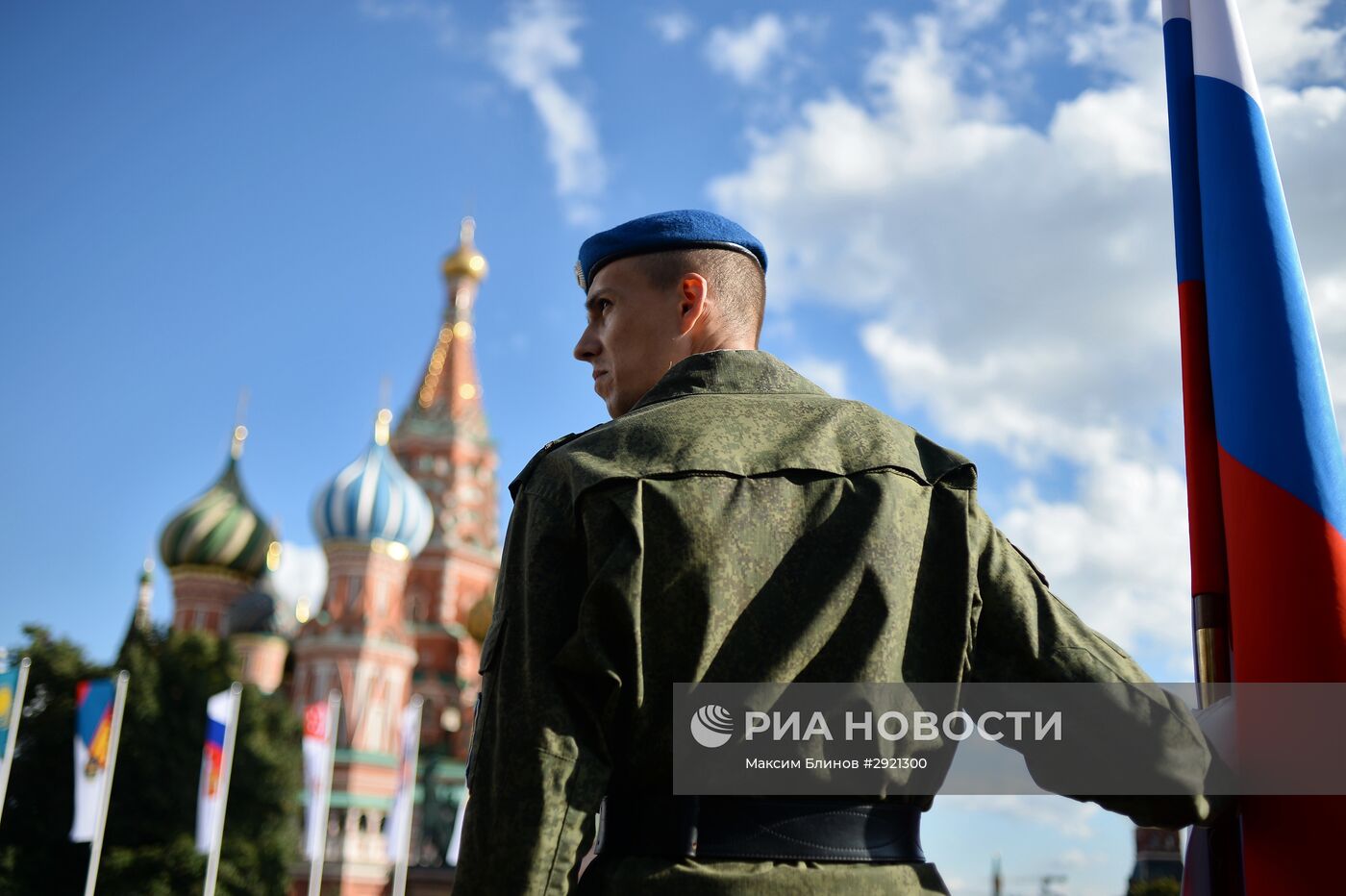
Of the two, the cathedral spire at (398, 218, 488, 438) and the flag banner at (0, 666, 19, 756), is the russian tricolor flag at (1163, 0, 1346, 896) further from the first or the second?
the cathedral spire at (398, 218, 488, 438)

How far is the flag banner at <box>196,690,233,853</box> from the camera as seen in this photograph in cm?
1661

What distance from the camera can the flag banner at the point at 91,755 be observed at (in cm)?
1557

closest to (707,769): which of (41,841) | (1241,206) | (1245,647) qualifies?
(1245,647)

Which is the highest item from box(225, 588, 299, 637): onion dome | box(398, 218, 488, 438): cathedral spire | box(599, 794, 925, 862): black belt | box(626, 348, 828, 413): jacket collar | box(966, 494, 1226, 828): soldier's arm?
box(398, 218, 488, 438): cathedral spire

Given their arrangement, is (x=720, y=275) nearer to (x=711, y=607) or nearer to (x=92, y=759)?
(x=711, y=607)

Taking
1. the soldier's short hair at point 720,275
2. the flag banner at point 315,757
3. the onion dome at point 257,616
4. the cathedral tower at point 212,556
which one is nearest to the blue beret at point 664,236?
the soldier's short hair at point 720,275

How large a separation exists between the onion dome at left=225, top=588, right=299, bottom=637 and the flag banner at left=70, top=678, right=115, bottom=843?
1871 cm

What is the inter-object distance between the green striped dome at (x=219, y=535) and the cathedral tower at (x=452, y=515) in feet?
16.0

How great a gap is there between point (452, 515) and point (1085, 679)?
Answer: 38554mm

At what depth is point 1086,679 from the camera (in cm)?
181

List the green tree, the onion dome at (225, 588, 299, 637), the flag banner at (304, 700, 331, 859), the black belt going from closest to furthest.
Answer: the black belt → the flag banner at (304, 700, 331, 859) → the green tree → the onion dome at (225, 588, 299, 637)

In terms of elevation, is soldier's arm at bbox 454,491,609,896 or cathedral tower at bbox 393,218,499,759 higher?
cathedral tower at bbox 393,218,499,759

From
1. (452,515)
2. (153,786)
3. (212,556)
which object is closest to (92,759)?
(153,786)

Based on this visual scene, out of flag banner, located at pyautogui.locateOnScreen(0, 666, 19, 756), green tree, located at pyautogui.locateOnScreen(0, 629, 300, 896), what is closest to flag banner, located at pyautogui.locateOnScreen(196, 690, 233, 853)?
flag banner, located at pyautogui.locateOnScreen(0, 666, 19, 756)
